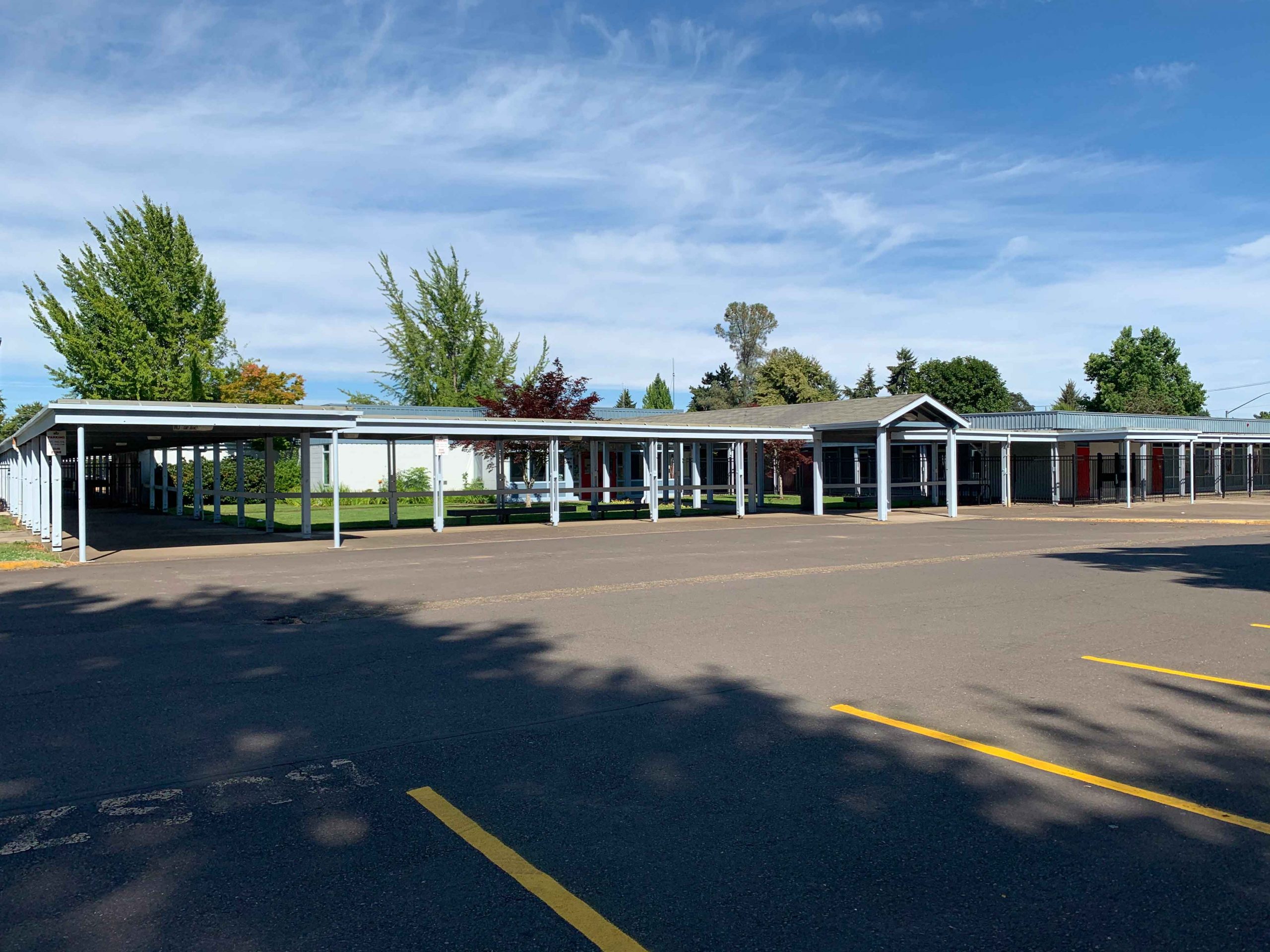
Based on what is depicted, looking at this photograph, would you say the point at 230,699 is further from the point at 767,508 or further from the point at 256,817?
the point at 767,508

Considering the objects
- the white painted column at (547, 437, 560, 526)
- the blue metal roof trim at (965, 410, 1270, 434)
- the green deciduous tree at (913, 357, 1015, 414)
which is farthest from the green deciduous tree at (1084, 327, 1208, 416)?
the white painted column at (547, 437, 560, 526)

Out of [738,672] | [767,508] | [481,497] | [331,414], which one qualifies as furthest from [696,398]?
[738,672]

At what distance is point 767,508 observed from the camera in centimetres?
3553

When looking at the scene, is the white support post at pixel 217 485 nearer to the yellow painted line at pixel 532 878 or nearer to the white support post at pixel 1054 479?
the yellow painted line at pixel 532 878

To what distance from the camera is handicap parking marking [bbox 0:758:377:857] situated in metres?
4.47

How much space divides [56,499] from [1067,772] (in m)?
19.9

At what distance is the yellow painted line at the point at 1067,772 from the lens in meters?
4.56

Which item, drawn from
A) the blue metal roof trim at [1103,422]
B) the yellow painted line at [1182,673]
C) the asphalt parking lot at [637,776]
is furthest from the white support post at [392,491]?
the blue metal roof trim at [1103,422]

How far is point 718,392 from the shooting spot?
85.6m

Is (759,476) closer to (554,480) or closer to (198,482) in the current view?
(554,480)

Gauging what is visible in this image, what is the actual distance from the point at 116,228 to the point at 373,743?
1680 inches

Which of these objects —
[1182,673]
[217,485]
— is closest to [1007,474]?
[217,485]

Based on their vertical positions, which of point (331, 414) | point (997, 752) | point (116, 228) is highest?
point (116, 228)

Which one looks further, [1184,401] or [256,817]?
[1184,401]
